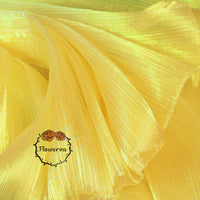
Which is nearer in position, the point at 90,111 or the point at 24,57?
the point at 90,111

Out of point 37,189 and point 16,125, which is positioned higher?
point 16,125

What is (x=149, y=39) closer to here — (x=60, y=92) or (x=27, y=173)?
(x=60, y=92)

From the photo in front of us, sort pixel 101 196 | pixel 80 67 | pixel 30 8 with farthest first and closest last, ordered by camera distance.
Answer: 1. pixel 30 8
2. pixel 80 67
3. pixel 101 196

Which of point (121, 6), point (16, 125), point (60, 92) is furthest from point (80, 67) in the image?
point (121, 6)

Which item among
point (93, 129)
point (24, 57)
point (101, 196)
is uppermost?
point (24, 57)
